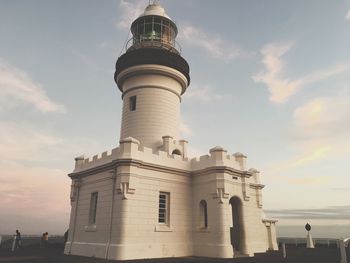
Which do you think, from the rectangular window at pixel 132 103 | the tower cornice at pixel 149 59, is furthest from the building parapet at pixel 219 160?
the tower cornice at pixel 149 59

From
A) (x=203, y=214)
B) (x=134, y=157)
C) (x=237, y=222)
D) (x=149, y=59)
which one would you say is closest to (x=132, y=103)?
(x=149, y=59)

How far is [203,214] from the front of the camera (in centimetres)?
1819

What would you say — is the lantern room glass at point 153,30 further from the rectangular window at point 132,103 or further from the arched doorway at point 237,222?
the arched doorway at point 237,222

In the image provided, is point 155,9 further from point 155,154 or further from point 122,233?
point 122,233

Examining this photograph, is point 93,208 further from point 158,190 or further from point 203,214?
point 203,214

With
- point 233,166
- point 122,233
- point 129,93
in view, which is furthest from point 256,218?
point 129,93

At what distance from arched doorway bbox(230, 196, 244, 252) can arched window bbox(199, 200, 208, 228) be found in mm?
1944

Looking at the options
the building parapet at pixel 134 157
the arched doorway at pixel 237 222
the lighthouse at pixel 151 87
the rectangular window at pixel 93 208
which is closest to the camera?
the building parapet at pixel 134 157

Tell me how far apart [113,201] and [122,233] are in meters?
1.97

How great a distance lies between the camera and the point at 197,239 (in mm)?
17453

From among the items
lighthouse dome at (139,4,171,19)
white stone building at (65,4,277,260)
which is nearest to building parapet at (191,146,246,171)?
white stone building at (65,4,277,260)

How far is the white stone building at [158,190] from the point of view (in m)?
15.9

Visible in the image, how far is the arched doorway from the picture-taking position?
1797cm

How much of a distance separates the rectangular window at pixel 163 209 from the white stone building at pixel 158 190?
60mm
